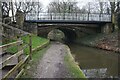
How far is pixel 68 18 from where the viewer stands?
33.4 metres

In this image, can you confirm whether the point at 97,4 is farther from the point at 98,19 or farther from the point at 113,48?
the point at 113,48

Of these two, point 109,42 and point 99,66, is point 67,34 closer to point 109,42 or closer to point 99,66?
point 109,42

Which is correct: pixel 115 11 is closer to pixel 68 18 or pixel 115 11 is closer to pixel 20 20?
pixel 68 18

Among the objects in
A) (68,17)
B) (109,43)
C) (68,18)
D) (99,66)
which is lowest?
(99,66)

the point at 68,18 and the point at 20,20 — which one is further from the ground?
the point at 68,18

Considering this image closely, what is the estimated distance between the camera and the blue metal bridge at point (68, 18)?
104 ft

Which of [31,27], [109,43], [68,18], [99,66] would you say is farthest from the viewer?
[68,18]

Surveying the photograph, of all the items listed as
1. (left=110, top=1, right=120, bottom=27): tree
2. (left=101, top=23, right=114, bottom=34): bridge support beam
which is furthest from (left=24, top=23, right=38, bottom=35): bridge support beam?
(left=110, top=1, right=120, bottom=27): tree

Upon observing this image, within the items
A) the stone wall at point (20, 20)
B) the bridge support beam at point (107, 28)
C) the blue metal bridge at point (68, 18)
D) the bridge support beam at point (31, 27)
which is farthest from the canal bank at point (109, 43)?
the stone wall at point (20, 20)

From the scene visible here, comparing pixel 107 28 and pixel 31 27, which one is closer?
pixel 31 27

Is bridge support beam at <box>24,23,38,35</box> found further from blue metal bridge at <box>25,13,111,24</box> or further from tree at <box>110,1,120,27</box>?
tree at <box>110,1,120,27</box>

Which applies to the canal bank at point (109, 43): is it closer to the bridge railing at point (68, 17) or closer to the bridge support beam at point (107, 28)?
the bridge support beam at point (107, 28)

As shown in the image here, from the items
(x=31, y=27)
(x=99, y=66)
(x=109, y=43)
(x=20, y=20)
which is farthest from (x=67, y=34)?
(x=99, y=66)

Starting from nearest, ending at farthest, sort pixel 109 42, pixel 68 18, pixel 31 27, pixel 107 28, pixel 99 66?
pixel 99 66 → pixel 109 42 → pixel 31 27 → pixel 107 28 → pixel 68 18
